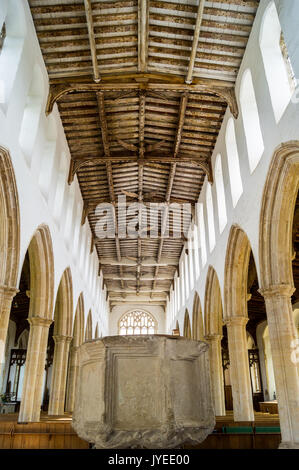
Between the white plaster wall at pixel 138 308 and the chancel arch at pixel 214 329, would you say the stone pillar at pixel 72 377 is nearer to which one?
the chancel arch at pixel 214 329

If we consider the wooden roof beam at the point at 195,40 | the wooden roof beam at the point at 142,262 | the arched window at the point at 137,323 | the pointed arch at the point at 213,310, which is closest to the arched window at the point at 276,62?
the wooden roof beam at the point at 195,40

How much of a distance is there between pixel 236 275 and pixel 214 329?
12.8 ft

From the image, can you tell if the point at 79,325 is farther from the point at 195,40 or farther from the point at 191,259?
the point at 195,40

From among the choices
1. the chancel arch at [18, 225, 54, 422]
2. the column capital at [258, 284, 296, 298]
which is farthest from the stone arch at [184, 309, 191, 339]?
the column capital at [258, 284, 296, 298]

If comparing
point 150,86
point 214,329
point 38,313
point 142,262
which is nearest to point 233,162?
point 150,86

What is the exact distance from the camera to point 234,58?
1000cm

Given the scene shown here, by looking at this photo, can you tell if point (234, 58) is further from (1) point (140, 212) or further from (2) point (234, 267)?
(1) point (140, 212)

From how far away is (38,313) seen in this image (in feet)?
35.0

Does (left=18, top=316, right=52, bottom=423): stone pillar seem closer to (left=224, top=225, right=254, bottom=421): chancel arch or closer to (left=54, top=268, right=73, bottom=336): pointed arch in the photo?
(left=54, top=268, right=73, bottom=336): pointed arch

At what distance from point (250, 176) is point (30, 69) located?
586 centimetres

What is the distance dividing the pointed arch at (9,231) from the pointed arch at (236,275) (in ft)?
19.4

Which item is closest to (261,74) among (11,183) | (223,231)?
(223,231)

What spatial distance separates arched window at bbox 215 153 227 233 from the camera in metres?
12.3

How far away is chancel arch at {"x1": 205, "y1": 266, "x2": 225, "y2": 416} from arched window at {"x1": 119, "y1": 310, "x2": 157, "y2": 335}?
53.9ft
